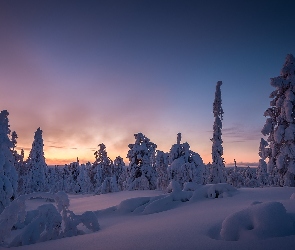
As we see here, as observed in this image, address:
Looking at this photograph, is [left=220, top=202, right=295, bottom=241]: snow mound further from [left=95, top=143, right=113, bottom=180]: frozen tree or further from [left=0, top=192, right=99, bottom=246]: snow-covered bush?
[left=95, top=143, right=113, bottom=180]: frozen tree

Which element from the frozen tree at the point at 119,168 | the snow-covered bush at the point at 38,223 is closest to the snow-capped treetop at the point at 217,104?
the snow-covered bush at the point at 38,223

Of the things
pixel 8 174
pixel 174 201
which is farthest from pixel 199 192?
pixel 8 174

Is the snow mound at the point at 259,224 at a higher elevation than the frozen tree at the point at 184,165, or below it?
below

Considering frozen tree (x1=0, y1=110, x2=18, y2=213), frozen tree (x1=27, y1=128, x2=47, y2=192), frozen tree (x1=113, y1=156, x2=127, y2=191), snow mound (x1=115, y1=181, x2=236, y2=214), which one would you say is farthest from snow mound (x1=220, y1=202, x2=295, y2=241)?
frozen tree (x1=113, y1=156, x2=127, y2=191)

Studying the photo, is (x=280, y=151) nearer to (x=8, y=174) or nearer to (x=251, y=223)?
(x=251, y=223)

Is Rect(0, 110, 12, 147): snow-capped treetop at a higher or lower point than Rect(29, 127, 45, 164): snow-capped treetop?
lower

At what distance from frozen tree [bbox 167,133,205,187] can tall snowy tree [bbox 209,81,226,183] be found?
11.1ft

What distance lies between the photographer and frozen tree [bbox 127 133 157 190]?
31859 mm

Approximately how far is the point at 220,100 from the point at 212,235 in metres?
25.2

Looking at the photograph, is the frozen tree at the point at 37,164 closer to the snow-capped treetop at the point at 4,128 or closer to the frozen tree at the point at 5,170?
the snow-capped treetop at the point at 4,128

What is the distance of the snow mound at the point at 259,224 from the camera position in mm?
3543

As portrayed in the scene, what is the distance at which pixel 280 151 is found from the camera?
19.3 metres

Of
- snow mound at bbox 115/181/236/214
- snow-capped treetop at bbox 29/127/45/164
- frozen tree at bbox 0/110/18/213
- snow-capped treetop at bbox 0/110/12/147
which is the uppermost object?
snow-capped treetop at bbox 29/127/45/164

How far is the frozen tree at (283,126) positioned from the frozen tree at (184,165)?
682cm
